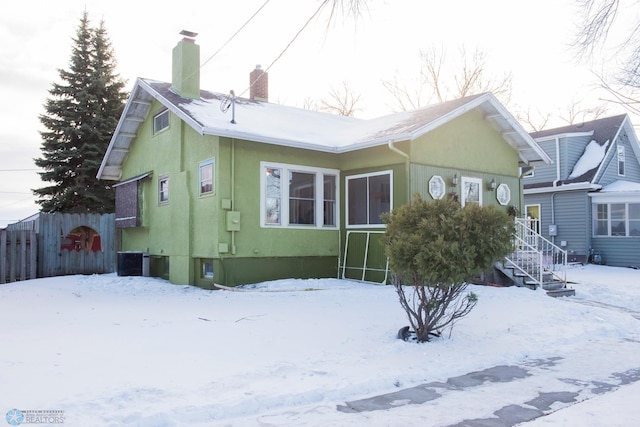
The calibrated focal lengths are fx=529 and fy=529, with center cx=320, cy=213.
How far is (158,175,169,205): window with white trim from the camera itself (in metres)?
14.6

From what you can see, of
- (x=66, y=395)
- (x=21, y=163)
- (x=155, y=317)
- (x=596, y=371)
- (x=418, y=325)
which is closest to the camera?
(x=66, y=395)

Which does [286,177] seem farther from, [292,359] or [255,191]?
A: [292,359]

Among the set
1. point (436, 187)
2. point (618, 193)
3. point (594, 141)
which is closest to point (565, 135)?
point (594, 141)

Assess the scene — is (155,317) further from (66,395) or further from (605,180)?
(605,180)

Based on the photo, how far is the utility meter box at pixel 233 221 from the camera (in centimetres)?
1170

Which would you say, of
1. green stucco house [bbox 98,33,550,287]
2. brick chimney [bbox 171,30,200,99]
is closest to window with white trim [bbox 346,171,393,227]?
green stucco house [bbox 98,33,550,287]

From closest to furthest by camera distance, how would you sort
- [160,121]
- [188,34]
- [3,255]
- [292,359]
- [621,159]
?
[292,359]
[3,255]
[188,34]
[160,121]
[621,159]

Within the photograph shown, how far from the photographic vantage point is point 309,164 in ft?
43.0

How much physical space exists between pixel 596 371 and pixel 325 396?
3231 mm

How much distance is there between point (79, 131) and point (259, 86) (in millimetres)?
10099

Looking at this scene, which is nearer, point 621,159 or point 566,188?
point 566,188

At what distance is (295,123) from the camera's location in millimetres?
14547

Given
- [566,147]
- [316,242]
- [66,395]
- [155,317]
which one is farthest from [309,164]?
[566,147]

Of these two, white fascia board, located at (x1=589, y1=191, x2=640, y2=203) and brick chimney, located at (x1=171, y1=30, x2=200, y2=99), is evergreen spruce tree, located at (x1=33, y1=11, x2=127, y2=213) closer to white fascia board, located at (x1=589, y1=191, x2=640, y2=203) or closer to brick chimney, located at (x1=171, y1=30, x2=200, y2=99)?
brick chimney, located at (x1=171, y1=30, x2=200, y2=99)
